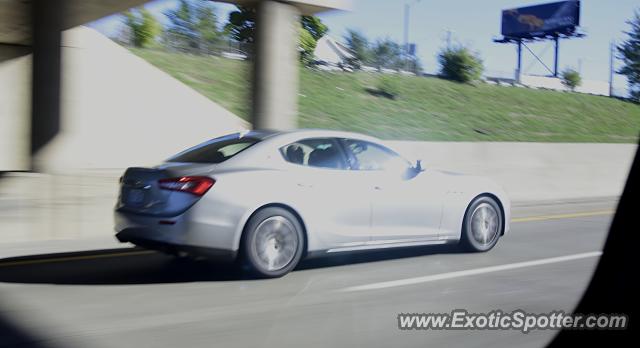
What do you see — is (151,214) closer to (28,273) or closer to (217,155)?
(217,155)

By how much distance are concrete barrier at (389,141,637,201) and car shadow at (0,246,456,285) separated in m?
7.25

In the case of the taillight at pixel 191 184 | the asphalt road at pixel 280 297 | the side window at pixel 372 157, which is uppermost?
the side window at pixel 372 157

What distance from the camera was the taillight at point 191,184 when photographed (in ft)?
22.6

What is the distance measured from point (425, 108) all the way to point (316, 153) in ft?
97.7

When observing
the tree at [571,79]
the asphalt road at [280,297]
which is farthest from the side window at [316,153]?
the tree at [571,79]

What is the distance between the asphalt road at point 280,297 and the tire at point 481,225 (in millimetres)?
153

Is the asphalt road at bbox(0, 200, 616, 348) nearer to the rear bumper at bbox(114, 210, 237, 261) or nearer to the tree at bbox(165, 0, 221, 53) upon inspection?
the rear bumper at bbox(114, 210, 237, 261)

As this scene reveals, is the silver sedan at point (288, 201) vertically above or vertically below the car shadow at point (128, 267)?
above

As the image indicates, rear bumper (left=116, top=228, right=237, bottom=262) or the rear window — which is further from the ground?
the rear window

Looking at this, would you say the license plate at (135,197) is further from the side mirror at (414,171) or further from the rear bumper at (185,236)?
the side mirror at (414,171)

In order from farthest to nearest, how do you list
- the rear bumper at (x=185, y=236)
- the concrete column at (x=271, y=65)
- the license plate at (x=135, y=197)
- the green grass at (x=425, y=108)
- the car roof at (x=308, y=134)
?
1. the green grass at (x=425, y=108)
2. the concrete column at (x=271, y=65)
3. the car roof at (x=308, y=134)
4. the license plate at (x=135, y=197)
5. the rear bumper at (x=185, y=236)

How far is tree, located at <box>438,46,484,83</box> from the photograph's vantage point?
155 ft

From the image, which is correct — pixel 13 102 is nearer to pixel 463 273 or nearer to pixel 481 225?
pixel 481 225

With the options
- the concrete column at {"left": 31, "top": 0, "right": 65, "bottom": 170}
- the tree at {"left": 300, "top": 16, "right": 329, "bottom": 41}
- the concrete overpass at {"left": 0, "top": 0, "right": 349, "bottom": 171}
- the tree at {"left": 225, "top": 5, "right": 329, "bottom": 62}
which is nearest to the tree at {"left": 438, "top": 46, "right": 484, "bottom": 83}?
the tree at {"left": 300, "top": 16, "right": 329, "bottom": 41}
